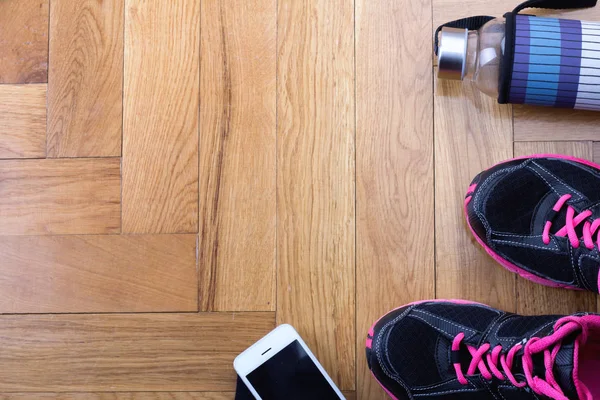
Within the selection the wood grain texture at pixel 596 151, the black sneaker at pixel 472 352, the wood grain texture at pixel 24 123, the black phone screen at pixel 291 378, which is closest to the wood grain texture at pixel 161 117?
the wood grain texture at pixel 24 123

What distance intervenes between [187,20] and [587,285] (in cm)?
78

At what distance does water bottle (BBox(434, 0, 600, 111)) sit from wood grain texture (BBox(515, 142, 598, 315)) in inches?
2.8

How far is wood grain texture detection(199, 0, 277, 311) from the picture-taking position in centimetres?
83

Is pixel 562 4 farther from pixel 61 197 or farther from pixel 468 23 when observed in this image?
pixel 61 197

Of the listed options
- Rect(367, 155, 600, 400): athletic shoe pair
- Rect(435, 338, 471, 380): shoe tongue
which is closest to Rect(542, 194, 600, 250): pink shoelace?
Rect(367, 155, 600, 400): athletic shoe pair

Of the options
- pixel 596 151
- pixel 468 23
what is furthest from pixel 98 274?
pixel 596 151

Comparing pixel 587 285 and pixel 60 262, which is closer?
pixel 587 285

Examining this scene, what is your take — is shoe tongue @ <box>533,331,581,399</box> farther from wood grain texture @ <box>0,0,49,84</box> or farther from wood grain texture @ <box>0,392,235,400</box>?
wood grain texture @ <box>0,0,49,84</box>

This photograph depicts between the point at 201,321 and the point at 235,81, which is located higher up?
the point at 235,81

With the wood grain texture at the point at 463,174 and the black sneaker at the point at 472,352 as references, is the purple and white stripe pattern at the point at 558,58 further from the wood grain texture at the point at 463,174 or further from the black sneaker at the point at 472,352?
the black sneaker at the point at 472,352

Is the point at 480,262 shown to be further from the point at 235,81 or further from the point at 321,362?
the point at 235,81

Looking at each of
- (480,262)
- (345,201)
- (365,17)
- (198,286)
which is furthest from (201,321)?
(365,17)

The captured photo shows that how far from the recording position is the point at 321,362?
808 mm

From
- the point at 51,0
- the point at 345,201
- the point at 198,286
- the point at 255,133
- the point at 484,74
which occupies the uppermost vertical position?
the point at 51,0
